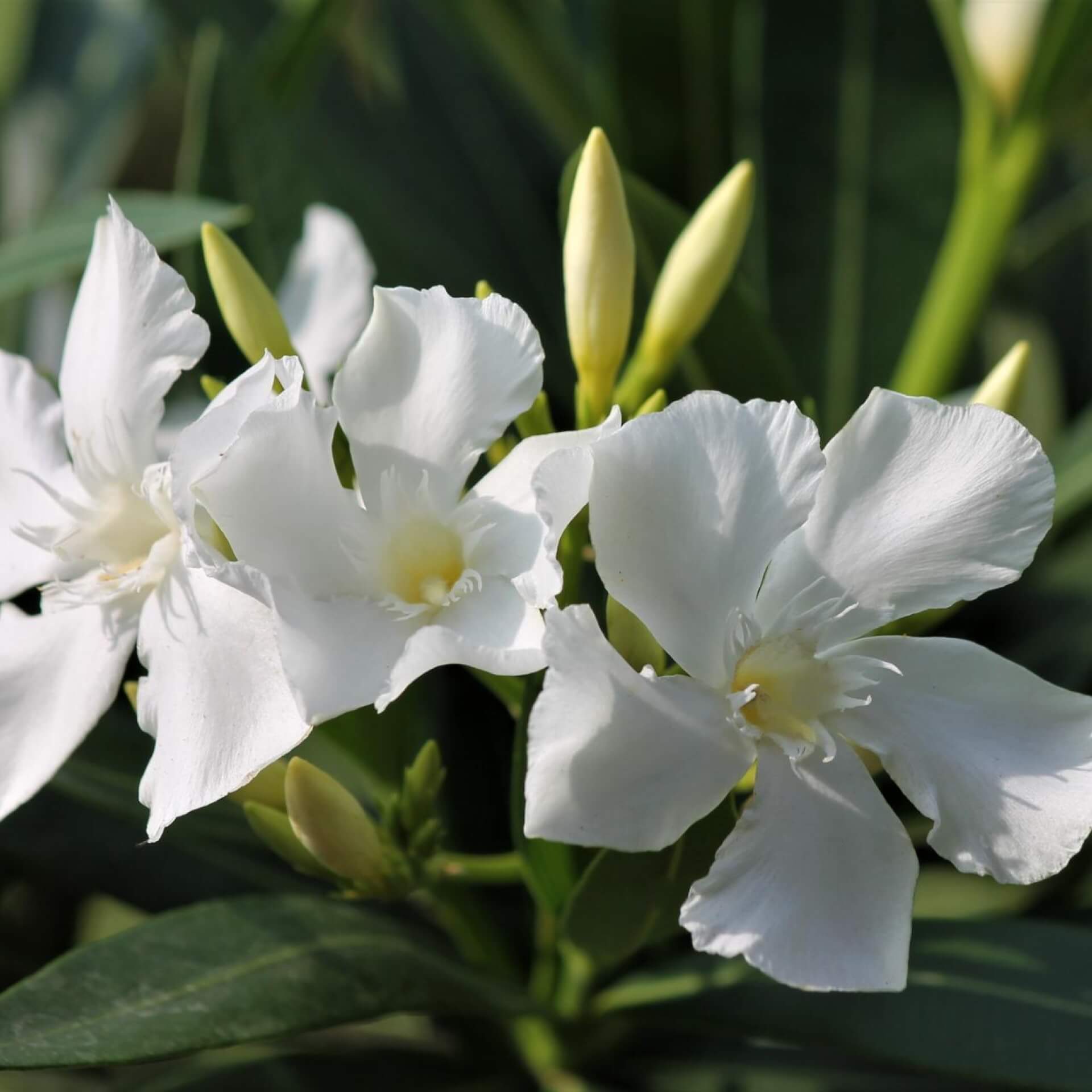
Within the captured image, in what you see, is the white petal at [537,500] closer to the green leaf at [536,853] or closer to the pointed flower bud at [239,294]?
the green leaf at [536,853]

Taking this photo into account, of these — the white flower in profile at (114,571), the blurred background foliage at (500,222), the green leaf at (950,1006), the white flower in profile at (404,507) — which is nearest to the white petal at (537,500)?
the white flower in profile at (404,507)

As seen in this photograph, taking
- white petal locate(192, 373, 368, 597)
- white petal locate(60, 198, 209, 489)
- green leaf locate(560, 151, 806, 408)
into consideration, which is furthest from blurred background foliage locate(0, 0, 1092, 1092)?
white petal locate(192, 373, 368, 597)

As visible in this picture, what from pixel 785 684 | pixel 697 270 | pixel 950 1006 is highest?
pixel 697 270

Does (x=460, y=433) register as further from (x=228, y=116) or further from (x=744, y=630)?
(x=228, y=116)

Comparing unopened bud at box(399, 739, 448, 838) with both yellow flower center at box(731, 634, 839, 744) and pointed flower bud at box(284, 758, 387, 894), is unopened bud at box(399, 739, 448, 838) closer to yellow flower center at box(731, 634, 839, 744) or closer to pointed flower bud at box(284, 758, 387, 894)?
pointed flower bud at box(284, 758, 387, 894)

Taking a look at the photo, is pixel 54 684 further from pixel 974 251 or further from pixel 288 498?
pixel 974 251

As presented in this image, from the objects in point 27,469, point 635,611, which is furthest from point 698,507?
point 27,469
